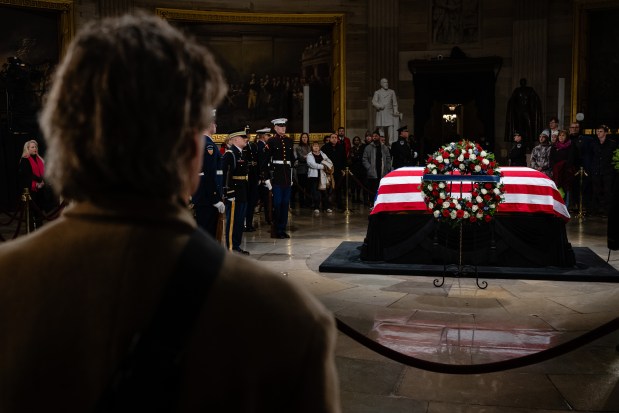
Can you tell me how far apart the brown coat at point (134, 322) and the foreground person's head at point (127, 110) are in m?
0.04

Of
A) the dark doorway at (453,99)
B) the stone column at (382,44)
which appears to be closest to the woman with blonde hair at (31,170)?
the stone column at (382,44)

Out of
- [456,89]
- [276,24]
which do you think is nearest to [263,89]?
[276,24]

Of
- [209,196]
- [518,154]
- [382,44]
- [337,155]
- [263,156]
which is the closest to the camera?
[209,196]

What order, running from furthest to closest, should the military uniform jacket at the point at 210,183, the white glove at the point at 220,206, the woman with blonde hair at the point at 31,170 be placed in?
the woman with blonde hair at the point at 31,170 < the white glove at the point at 220,206 < the military uniform jacket at the point at 210,183

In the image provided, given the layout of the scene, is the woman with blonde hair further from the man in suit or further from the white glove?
the man in suit

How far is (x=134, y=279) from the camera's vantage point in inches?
39.1

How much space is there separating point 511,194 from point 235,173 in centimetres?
361

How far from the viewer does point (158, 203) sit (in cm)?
104

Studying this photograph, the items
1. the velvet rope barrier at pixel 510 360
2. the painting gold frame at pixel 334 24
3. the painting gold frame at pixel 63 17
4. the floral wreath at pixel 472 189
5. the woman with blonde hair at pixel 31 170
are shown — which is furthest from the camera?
the painting gold frame at pixel 334 24

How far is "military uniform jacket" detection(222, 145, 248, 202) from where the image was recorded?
920 centimetres

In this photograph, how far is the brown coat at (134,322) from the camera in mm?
992

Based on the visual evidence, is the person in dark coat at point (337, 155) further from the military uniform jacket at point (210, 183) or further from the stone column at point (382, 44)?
the military uniform jacket at point (210, 183)

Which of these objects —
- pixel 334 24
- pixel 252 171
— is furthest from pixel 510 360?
pixel 334 24

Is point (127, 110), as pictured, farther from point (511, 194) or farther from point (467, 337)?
point (511, 194)
